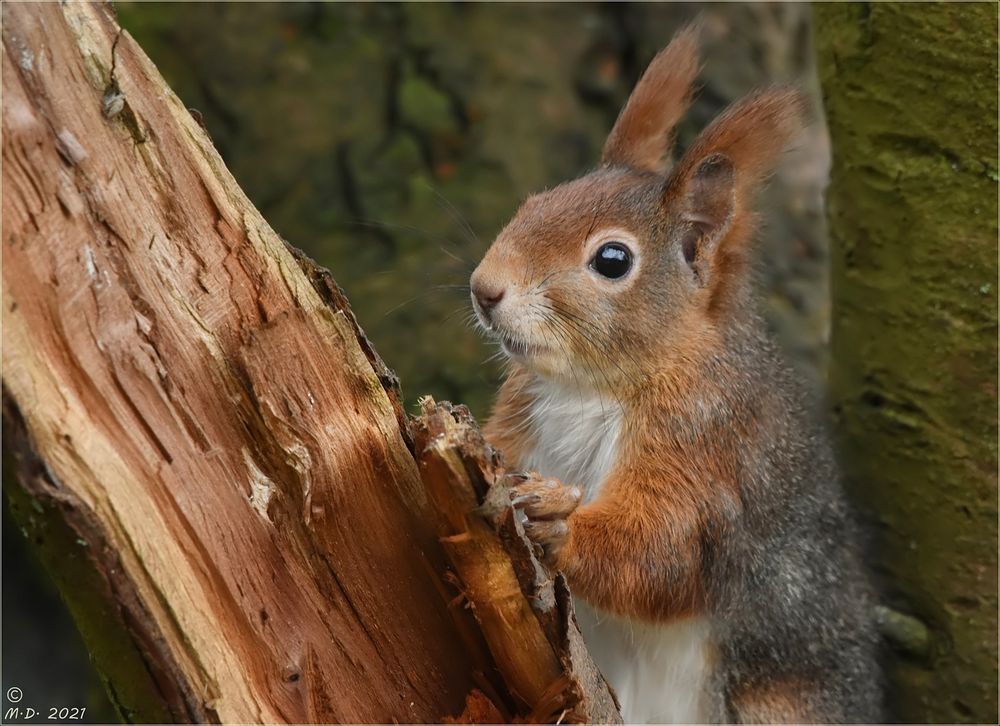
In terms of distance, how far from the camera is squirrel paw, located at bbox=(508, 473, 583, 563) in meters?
1.49

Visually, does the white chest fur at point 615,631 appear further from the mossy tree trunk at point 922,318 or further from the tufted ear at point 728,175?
the mossy tree trunk at point 922,318

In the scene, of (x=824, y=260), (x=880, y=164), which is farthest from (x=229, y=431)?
(x=824, y=260)

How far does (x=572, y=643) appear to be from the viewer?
140 centimetres

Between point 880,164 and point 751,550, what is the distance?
2.52 ft

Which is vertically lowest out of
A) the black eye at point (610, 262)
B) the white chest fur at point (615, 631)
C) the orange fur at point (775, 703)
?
the orange fur at point (775, 703)

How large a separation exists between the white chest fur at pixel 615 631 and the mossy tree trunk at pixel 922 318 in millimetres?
502

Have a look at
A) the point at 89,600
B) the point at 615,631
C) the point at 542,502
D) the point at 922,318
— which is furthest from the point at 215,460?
the point at 922,318

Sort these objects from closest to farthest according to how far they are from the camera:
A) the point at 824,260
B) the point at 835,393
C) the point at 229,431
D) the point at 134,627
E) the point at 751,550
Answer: the point at 134,627 < the point at 229,431 < the point at 751,550 < the point at 835,393 < the point at 824,260

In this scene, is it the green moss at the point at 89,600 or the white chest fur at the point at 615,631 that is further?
the white chest fur at the point at 615,631

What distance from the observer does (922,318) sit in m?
2.09

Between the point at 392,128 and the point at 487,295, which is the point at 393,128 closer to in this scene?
the point at 392,128

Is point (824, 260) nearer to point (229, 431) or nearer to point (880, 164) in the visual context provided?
point (880, 164)

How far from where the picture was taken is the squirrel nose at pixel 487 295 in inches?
68.7

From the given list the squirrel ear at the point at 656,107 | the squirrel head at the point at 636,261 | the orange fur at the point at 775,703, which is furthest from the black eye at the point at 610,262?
the orange fur at the point at 775,703
